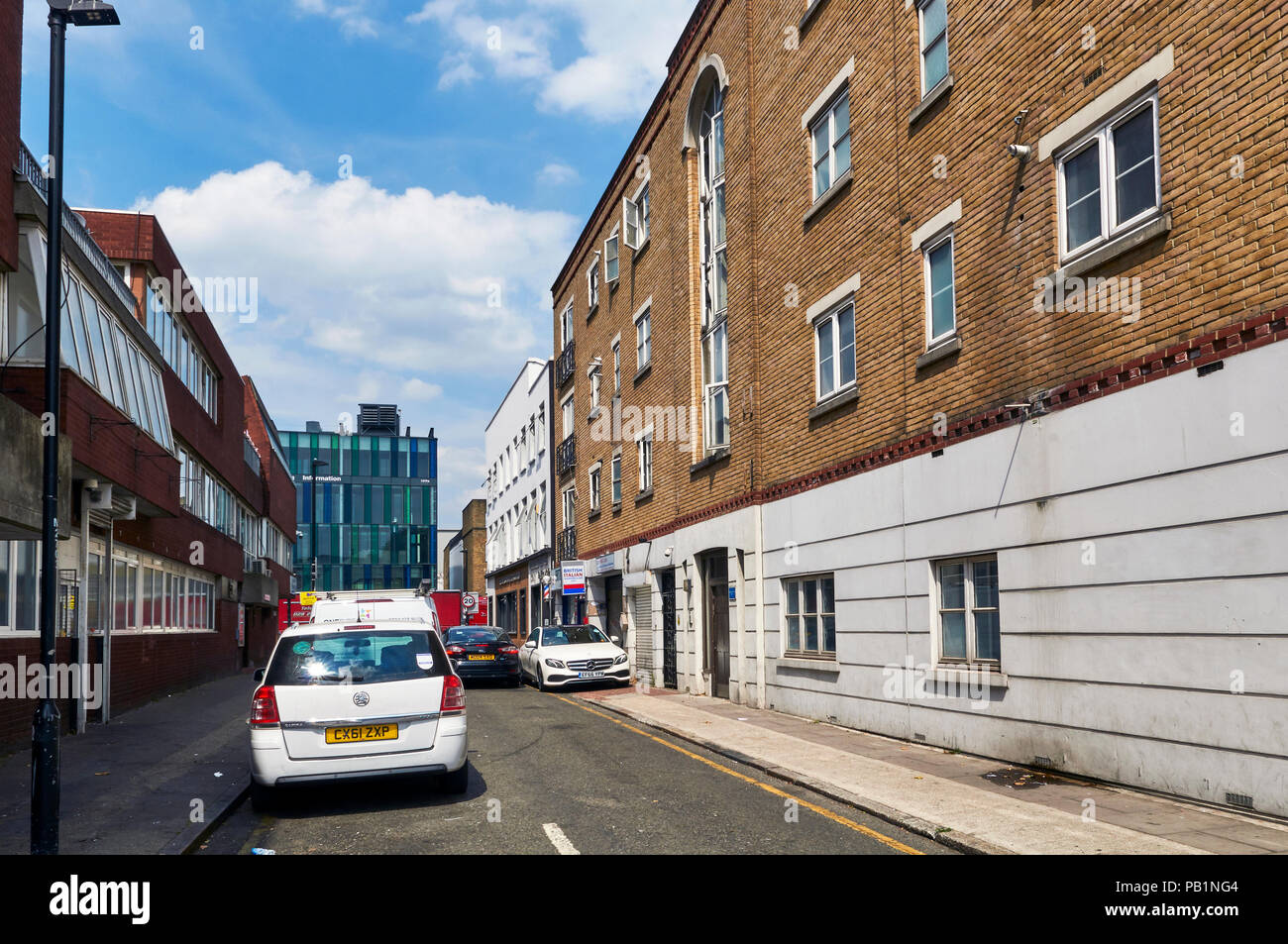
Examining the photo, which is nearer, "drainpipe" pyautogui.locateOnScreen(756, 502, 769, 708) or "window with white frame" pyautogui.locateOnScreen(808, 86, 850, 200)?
"window with white frame" pyautogui.locateOnScreen(808, 86, 850, 200)

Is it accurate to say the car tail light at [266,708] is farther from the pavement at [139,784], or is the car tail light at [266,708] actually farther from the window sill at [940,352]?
the window sill at [940,352]

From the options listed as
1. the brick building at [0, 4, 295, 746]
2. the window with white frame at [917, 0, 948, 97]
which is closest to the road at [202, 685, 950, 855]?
the brick building at [0, 4, 295, 746]

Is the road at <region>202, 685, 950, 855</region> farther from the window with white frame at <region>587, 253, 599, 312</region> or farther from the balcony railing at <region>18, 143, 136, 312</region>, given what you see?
the window with white frame at <region>587, 253, 599, 312</region>

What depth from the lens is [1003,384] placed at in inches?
460

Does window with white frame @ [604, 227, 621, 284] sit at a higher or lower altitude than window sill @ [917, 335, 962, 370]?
higher

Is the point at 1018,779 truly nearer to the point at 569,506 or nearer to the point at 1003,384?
the point at 1003,384

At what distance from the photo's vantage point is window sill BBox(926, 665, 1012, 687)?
37.6 ft

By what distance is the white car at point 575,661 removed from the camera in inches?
954

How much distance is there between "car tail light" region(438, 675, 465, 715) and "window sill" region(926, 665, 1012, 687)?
17.9 ft

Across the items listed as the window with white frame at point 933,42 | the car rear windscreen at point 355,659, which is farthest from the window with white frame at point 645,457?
the car rear windscreen at point 355,659

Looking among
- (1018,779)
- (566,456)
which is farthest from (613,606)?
(1018,779)

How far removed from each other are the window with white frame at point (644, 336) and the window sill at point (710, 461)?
475 cm

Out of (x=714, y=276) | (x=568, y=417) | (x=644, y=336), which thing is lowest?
(x=568, y=417)

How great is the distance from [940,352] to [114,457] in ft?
36.9
